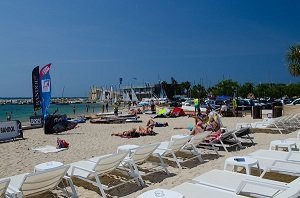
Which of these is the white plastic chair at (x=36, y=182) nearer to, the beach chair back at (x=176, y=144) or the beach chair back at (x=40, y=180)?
the beach chair back at (x=40, y=180)

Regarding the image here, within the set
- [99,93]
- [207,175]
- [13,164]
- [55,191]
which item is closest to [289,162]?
[207,175]

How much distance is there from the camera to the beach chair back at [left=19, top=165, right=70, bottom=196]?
4.16 m

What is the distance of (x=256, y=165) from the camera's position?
557 cm

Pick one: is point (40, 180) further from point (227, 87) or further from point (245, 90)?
point (245, 90)

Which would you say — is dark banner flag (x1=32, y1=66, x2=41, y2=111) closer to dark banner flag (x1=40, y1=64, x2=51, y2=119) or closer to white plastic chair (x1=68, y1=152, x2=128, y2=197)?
dark banner flag (x1=40, y1=64, x2=51, y2=119)

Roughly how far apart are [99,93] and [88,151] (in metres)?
133

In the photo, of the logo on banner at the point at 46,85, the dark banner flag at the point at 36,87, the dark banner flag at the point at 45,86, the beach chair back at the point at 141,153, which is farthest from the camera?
the dark banner flag at the point at 36,87

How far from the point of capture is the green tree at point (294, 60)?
2319 cm

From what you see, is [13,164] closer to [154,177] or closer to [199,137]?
[154,177]

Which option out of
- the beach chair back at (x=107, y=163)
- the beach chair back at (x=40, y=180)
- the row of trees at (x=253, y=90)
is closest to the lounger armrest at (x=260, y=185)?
the beach chair back at (x=107, y=163)

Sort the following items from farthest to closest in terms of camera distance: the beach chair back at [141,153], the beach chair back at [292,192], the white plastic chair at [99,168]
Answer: the beach chair back at [141,153] → the white plastic chair at [99,168] → the beach chair back at [292,192]

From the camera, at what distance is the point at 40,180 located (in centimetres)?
430

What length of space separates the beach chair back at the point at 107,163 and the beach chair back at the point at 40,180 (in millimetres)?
599

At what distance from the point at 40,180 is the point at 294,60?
2321 cm
